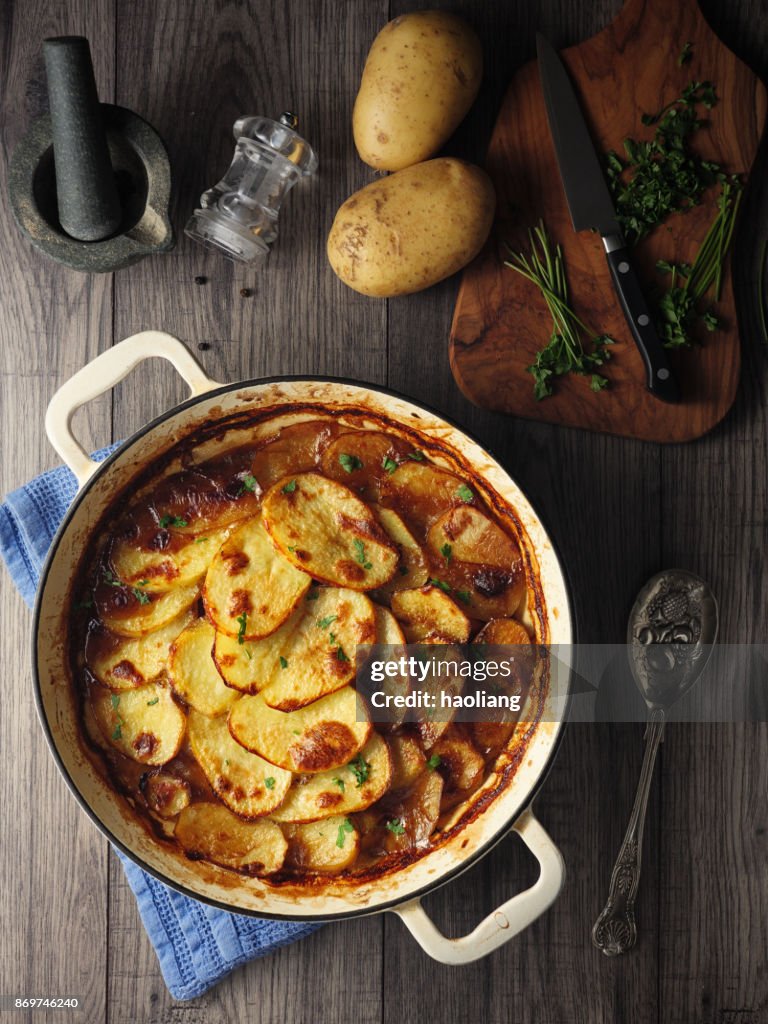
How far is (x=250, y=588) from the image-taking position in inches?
68.5

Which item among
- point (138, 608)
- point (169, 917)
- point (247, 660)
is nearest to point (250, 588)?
point (247, 660)

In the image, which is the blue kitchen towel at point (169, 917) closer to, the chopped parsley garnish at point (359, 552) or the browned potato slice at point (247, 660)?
the browned potato slice at point (247, 660)

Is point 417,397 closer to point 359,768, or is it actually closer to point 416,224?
point 416,224

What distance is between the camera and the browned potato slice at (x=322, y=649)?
176 cm

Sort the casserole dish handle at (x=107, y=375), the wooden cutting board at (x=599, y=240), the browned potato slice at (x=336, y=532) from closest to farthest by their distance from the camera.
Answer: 1. the casserole dish handle at (x=107, y=375)
2. the browned potato slice at (x=336, y=532)
3. the wooden cutting board at (x=599, y=240)

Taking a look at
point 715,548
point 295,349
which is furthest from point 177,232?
point 715,548

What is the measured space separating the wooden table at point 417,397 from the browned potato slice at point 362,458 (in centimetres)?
16

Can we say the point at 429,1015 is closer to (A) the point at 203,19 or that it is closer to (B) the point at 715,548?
(B) the point at 715,548

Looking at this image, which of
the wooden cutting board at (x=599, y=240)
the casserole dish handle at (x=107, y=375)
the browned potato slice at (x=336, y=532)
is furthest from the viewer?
the wooden cutting board at (x=599, y=240)

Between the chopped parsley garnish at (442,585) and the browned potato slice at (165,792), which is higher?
the chopped parsley garnish at (442,585)

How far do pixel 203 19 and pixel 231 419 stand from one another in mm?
928

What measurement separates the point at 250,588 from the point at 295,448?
324 millimetres

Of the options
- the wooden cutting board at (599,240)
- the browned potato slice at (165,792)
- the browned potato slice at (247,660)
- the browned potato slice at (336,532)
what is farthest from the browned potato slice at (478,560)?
the browned potato slice at (165,792)

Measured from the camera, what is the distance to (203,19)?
192 cm
